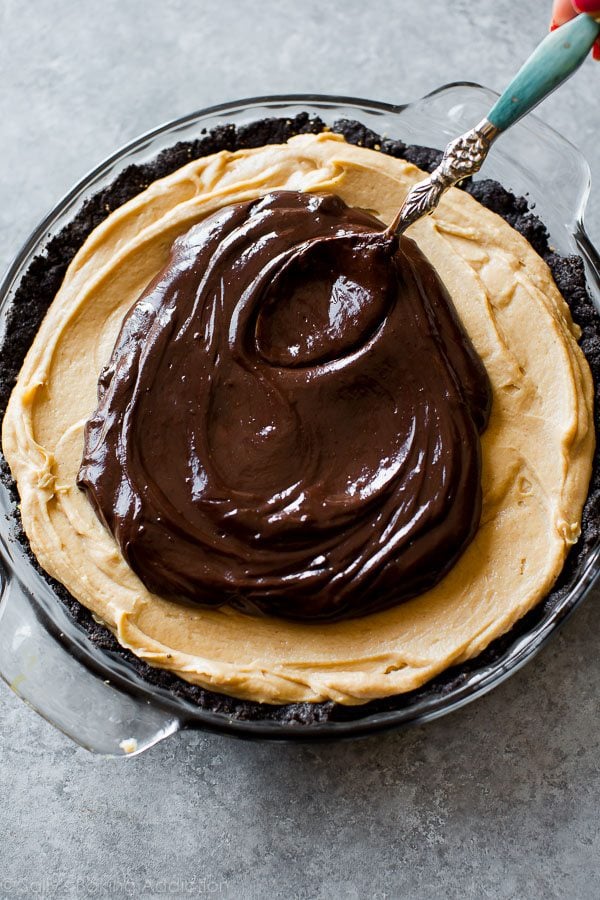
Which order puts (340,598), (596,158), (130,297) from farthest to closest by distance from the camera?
1. (596,158)
2. (130,297)
3. (340,598)

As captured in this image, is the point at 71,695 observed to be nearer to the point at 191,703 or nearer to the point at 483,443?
the point at 191,703

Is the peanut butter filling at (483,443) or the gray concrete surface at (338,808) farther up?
the peanut butter filling at (483,443)

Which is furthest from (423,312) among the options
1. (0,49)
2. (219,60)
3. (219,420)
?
(0,49)

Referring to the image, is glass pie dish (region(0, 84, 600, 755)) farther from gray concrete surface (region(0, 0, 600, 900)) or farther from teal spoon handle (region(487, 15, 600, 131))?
teal spoon handle (region(487, 15, 600, 131))

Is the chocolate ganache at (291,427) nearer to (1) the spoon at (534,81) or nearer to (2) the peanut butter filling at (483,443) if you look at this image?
(2) the peanut butter filling at (483,443)

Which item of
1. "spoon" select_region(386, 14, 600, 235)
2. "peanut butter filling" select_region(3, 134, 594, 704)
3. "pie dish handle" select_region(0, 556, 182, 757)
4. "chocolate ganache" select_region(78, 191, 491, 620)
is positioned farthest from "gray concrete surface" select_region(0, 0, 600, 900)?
"spoon" select_region(386, 14, 600, 235)

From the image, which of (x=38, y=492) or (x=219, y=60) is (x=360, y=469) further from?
(x=219, y=60)

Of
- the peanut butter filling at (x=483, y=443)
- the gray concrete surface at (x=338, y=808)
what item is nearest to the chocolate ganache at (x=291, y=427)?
the peanut butter filling at (x=483, y=443)
